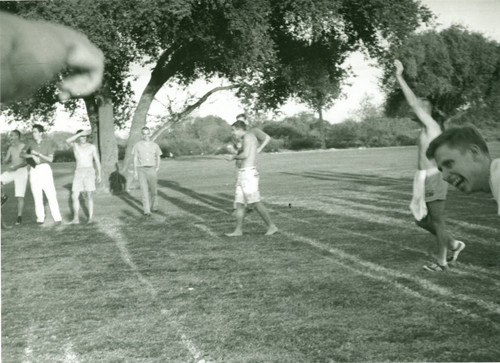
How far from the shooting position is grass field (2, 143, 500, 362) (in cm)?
388

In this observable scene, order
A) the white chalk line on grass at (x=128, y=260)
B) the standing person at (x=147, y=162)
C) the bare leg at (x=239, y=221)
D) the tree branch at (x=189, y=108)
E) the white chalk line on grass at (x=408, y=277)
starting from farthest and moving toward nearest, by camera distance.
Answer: the tree branch at (x=189, y=108) → the standing person at (x=147, y=162) → the bare leg at (x=239, y=221) → the white chalk line on grass at (x=408, y=277) → the white chalk line on grass at (x=128, y=260)

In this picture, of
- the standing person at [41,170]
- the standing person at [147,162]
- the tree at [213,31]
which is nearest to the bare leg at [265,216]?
the standing person at [41,170]

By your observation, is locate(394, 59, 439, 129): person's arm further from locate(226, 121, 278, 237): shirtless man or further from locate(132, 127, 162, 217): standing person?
locate(132, 127, 162, 217): standing person

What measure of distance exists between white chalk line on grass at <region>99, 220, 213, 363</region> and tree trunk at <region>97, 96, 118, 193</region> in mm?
8161

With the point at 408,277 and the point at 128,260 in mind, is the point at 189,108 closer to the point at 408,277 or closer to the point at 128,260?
the point at 128,260

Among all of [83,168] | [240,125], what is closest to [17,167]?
[83,168]

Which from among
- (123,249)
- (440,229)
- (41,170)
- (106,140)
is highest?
(106,140)

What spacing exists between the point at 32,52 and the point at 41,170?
1068 cm

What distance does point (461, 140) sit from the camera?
102 inches

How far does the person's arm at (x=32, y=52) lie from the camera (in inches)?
34.6

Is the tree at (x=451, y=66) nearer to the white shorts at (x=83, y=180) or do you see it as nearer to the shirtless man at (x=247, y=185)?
the shirtless man at (x=247, y=185)

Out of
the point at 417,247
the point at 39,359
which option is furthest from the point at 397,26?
the point at 39,359

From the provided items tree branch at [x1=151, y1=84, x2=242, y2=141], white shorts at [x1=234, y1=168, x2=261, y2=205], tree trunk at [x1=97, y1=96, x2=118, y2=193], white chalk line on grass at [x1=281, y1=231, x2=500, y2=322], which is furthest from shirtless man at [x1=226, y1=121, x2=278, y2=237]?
tree branch at [x1=151, y1=84, x2=242, y2=141]

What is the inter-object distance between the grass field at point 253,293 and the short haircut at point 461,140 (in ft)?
5.13
